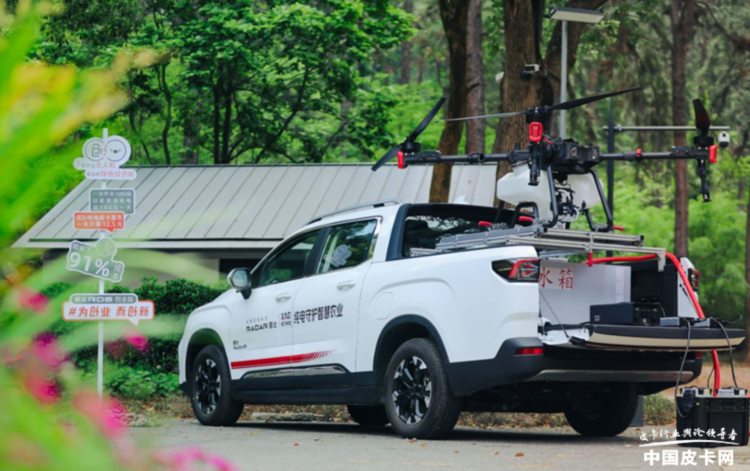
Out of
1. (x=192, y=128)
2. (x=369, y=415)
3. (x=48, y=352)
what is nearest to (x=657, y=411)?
(x=369, y=415)

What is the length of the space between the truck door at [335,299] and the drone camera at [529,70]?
5.39 meters

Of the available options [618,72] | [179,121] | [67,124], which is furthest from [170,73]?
[67,124]

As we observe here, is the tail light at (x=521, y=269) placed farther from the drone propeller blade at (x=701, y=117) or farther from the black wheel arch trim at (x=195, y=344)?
the black wheel arch trim at (x=195, y=344)

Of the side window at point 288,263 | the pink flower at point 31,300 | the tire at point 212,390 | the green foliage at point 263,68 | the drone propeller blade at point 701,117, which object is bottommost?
the tire at point 212,390

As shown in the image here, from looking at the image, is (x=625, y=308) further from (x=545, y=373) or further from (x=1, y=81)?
(x=1, y=81)

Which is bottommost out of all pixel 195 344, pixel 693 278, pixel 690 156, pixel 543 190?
pixel 195 344

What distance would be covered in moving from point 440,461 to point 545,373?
1.26 m

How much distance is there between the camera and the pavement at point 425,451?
7.94m

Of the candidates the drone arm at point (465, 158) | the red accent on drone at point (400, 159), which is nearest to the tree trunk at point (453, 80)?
the red accent on drone at point (400, 159)

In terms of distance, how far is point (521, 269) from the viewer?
8844 millimetres

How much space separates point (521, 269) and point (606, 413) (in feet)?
7.98

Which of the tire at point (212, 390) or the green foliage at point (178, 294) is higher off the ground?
the green foliage at point (178, 294)

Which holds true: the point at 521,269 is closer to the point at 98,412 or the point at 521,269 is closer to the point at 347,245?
the point at 347,245

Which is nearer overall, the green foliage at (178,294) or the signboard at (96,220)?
the signboard at (96,220)
